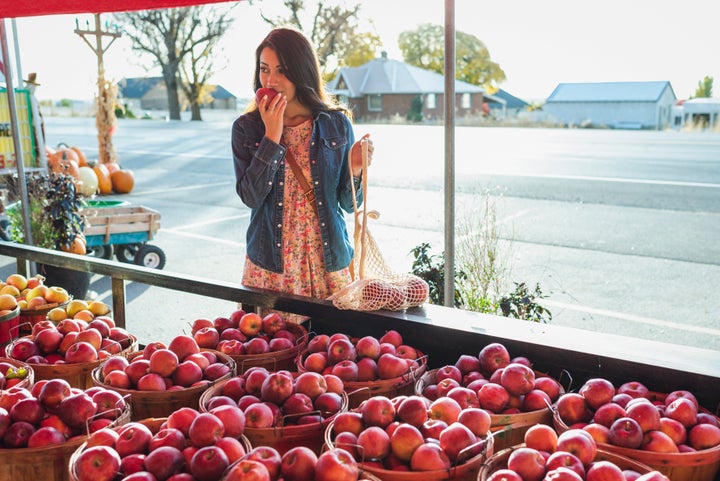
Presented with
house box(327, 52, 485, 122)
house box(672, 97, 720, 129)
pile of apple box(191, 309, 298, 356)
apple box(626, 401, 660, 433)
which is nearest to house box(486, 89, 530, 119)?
house box(327, 52, 485, 122)

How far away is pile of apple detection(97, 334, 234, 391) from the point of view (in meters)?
2.55

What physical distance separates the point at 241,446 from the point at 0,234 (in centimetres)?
767

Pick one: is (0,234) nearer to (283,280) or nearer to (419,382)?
(283,280)

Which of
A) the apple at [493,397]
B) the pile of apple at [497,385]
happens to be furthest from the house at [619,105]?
the apple at [493,397]

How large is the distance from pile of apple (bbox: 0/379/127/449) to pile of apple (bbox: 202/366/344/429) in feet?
1.11

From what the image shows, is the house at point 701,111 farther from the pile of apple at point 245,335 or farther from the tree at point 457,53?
the pile of apple at point 245,335

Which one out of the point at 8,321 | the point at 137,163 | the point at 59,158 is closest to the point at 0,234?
the point at 59,158

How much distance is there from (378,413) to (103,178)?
42.7 ft

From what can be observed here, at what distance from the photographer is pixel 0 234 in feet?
27.6

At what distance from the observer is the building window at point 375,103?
5494 cm

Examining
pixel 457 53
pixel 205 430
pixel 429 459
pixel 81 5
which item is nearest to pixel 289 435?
pixel 205 430

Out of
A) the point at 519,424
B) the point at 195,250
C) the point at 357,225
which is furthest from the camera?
the point at 195,250

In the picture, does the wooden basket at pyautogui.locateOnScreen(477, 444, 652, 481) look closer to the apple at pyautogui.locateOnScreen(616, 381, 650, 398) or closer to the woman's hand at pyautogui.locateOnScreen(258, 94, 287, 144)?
the apple at pyautogui.locateOnScreen(616, 381, 650, 398)

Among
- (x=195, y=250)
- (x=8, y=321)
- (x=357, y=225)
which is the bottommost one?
(x=195, y=250)
